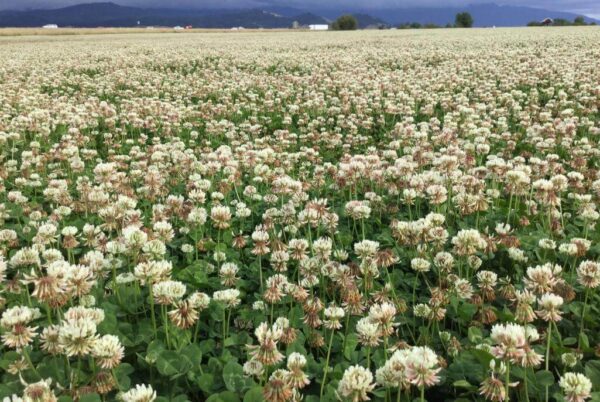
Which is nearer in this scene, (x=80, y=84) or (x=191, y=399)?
(x=191, y=399)

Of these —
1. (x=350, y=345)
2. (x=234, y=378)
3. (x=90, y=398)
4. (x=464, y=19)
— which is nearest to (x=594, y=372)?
(x=350, y=345)

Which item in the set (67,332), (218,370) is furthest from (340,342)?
(67,332)

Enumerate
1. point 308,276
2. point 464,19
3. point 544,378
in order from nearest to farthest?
point 544,378
point 308,276
point 464,19

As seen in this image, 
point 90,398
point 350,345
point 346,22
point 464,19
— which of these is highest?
point 464,19

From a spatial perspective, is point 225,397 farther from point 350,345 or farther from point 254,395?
point 350,345

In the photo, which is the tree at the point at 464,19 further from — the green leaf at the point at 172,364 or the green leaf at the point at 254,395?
the green leaf at the point at 254,395

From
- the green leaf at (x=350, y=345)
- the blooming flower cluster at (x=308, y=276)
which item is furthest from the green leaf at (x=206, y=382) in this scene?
the green leaf at (x=350, y=345)

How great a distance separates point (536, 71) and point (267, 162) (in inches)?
387

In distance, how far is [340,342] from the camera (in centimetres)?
316

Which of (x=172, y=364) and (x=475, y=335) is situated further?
(x=475, y=335)

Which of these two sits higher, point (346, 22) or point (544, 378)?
point (346, 22)

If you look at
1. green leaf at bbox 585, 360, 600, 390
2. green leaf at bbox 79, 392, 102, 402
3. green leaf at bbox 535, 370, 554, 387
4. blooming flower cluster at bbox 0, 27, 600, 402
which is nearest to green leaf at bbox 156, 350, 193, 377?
blooming flower cluster at bbox 0, 27, 600, 402

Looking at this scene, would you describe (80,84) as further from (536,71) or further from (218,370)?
(218,370)

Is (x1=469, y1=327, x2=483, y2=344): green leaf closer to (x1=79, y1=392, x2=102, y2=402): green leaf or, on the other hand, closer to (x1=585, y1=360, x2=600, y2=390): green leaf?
(x1=585, y1=360, x2=600, y2=390): green leaf
